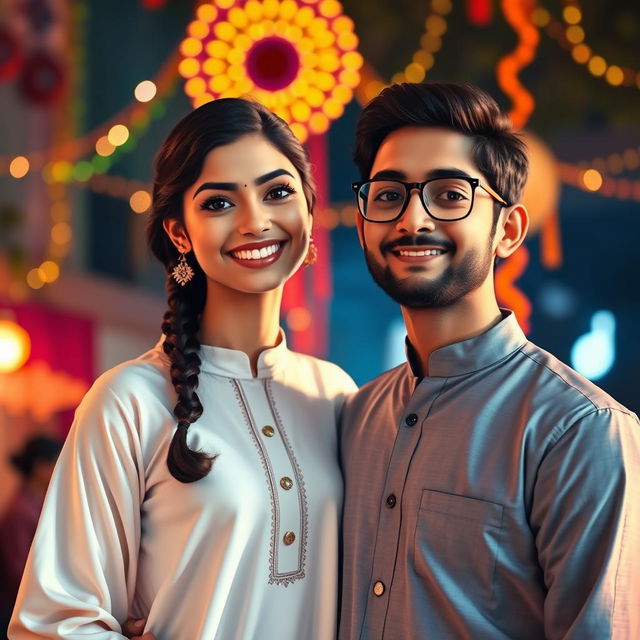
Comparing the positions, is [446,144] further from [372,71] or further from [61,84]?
[61,84]

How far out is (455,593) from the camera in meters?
1.67

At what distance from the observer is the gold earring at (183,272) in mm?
2051

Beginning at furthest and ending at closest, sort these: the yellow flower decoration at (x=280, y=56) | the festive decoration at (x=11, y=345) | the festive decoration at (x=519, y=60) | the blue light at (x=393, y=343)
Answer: the blue light at (x=393, y=343), the festive decoration at (x=11, y=345), the festive decoration at (x=519, y=60), the yellow flower decoration at (x=280, y=56)

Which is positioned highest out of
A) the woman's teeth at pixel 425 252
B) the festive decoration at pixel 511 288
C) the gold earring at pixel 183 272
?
the woman's teeth at pixel 425 252

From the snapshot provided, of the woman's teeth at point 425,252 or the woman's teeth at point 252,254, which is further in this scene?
the woman's teeth at point 252,254

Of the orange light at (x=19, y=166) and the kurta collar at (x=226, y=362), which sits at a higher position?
the orange light at (x=19, y=166)

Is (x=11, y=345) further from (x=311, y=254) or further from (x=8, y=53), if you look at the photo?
(x=311, y=254)

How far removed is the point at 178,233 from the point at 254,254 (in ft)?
0.59

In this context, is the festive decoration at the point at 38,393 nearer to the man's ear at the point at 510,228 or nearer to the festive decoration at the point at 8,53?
the festive decoration at the point at 8,53

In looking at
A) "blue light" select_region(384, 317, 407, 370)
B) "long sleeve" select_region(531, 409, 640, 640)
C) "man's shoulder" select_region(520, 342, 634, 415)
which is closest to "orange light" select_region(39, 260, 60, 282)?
"blue light" select_region(384, 317, 407, 370)

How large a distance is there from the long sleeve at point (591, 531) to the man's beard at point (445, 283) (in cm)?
34

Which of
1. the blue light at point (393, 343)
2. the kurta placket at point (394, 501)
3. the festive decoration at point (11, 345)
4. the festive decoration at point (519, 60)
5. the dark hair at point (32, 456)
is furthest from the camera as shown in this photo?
the blue light at point (393, 343)

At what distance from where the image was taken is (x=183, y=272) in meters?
2.05

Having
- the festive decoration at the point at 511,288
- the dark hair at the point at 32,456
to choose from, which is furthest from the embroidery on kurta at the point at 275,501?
the festive decoration at the point at 511,288
